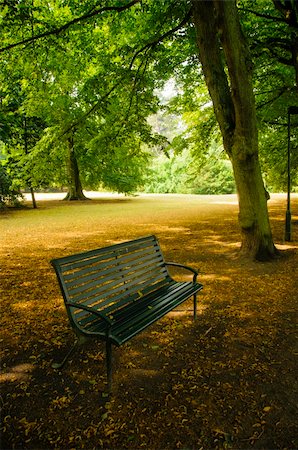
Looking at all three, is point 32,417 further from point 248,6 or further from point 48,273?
point 248,6

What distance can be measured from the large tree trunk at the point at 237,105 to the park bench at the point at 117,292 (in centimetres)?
309

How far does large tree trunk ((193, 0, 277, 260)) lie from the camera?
587 cm

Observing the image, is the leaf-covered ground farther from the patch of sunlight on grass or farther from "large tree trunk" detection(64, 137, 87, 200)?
"large tree trunk" detection(64, 137, 87, 200)

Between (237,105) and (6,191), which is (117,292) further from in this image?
(6,191)

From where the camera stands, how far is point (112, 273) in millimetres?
3832

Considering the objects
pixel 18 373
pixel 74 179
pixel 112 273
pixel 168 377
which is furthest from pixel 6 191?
pixel 168 377

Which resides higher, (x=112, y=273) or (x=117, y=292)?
(x=112, y=273)

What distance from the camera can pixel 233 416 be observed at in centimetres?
254

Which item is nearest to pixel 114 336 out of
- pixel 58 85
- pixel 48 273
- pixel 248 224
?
pixel 48 273

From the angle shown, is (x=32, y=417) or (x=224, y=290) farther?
(x=224, y=290)

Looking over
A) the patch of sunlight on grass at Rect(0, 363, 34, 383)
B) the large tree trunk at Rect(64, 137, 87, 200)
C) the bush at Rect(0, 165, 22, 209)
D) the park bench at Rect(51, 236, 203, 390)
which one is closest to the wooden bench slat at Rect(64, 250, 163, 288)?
the park bench at Rect(51, 236, 203, 390)

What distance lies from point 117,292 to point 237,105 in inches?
178

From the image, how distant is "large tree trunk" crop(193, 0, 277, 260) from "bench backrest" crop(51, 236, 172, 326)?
3073 millimetres

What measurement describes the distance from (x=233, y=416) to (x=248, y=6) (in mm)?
11127
